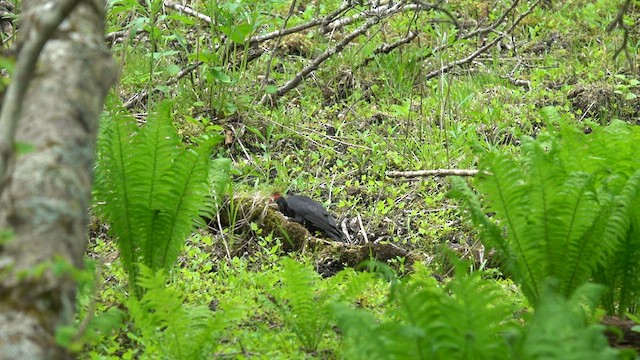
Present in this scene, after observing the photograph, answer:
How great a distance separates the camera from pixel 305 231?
490 centimetres

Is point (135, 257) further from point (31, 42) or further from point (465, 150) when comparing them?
point (465, 150)

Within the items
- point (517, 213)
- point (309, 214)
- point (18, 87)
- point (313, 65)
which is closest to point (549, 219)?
point (517, 213)

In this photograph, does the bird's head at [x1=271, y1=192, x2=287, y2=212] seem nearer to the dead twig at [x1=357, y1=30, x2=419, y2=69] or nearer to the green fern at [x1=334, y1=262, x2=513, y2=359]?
the dead twig at [x1=357, y1=30, x2=419, y2=69]

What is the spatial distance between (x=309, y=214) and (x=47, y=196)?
3277 mm

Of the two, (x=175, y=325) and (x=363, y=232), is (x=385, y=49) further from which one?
(x=175, y=325)

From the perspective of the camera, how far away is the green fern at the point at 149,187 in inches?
148

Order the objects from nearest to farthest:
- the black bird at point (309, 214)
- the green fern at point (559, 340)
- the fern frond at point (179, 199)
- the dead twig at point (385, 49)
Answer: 1. the green fern at point (559, 340)
2. the fern frond at point (179, 199)
3. the black bird at point (309, 214)
4. the dead twig at point (385, 49)

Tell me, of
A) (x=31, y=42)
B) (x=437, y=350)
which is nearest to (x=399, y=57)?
(x=437, y=350)

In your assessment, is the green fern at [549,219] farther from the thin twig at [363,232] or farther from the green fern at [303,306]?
the thin twig at [363,232]

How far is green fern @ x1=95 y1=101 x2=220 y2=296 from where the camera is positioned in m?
Result: 3.76

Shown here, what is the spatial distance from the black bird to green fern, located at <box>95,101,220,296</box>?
49.5 inches

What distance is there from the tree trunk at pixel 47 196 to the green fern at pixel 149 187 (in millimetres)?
1778

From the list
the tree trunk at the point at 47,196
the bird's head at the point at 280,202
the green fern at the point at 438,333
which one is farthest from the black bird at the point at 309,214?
the tree trunk at the point at 47,196

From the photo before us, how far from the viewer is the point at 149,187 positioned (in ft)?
12.4
